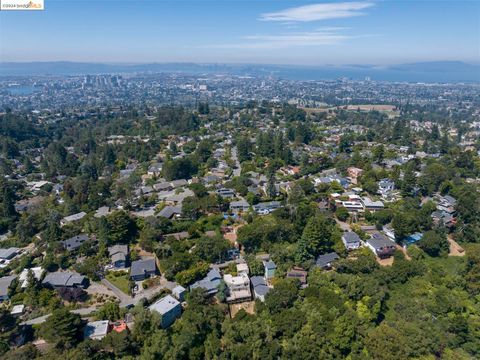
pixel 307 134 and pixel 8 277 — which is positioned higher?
pixel 307 134

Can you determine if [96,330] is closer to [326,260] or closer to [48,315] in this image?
[48,315]

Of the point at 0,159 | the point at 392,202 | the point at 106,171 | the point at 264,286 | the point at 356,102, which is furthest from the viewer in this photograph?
the point at 356,102

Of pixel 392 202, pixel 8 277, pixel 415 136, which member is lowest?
pixel 8 277

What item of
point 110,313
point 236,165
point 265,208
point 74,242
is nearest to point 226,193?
point 265,208

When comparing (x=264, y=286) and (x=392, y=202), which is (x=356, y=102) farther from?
(x=264, y=286)

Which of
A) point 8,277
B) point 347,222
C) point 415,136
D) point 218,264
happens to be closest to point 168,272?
point 218,264
